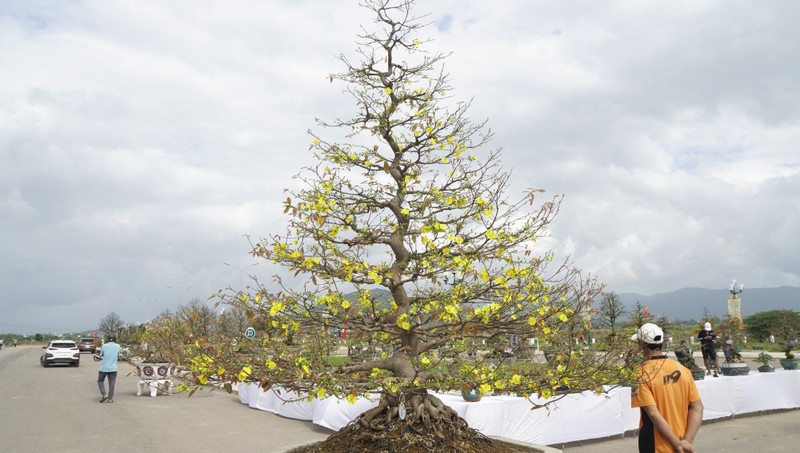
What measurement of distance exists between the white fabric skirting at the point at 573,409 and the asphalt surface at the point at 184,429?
23cm

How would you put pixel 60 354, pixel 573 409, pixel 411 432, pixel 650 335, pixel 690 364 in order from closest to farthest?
1. pixel 650 335
2. pixel 411 432
3. pixel 573 409
4. pixel 690 364
5. pixel 60 354

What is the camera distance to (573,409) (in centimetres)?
931

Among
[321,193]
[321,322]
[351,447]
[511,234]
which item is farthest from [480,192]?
[351,447]

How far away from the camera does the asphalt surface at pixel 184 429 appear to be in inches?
369

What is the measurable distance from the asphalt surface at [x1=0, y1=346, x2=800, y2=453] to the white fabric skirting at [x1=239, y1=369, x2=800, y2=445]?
8.9 inches

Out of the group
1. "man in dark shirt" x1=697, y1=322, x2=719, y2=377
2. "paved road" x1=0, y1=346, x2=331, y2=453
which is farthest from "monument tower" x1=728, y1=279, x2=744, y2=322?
"paved road" x1=0, y1=346, x2=331, y2=453

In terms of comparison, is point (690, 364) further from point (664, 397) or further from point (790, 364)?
point (664, 397)

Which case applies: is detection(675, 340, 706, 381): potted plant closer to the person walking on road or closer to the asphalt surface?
the asphalt surface

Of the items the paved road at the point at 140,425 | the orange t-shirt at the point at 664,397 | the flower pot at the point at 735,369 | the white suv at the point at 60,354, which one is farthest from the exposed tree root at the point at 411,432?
the white suv at the point at 60,354

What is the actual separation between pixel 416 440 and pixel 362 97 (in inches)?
111

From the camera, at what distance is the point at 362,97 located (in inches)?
198

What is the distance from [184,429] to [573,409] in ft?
23.4

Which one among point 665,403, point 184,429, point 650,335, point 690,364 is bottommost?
point 184,429

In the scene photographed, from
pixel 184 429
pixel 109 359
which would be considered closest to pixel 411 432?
pixel 184 429
